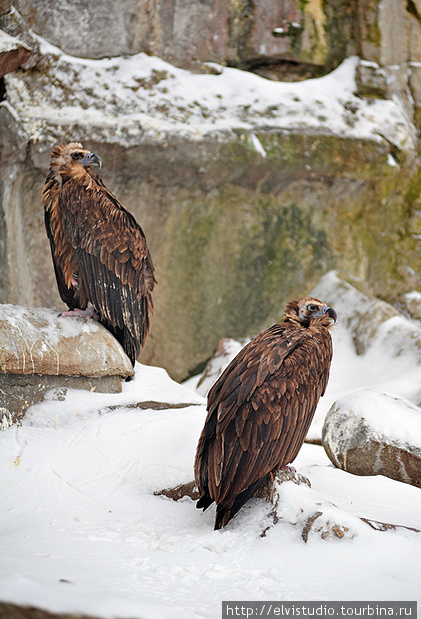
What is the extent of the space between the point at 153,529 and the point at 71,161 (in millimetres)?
2413

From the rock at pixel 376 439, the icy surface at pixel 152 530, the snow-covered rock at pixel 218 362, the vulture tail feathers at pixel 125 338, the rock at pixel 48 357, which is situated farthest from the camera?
the snow-covered rock at pixel 218 362

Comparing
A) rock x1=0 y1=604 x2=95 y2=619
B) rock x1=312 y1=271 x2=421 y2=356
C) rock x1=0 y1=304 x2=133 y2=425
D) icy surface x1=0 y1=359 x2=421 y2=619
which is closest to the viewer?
rock x1=0 y1=604 x2=95 y2=619

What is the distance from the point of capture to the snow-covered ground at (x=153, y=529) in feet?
6.81

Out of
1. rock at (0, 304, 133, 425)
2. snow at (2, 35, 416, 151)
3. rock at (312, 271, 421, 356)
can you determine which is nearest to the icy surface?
rock at (0, 304, 133, 425)

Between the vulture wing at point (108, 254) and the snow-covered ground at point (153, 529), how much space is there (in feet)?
1.77

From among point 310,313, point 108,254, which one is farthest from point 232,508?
point 108,254

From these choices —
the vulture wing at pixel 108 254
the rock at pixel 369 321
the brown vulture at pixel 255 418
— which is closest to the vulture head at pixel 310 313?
the brown vulture at pixel 255 418

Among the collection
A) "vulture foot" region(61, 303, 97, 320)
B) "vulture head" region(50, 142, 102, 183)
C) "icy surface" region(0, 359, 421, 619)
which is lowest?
"icy surface" region(0, 359, 421, 619)

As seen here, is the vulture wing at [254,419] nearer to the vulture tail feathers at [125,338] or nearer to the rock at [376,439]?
the rock at [376,439]

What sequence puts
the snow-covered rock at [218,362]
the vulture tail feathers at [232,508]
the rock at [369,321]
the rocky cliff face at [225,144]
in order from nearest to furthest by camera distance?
the vulture tail feathers at [232,508]
the snow-covered rock at [218,362]
the rock at [369,321]
the rocky cliff face at [225,144]

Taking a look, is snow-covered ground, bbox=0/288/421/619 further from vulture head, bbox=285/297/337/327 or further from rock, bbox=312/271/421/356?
rock, bbox=312/271/421/356

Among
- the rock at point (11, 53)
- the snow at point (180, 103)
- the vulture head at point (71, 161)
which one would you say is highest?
the rock at point (11, 53)

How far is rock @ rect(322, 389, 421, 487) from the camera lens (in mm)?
3859

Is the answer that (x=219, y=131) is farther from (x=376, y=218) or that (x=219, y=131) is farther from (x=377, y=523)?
(x=377, y=523)
